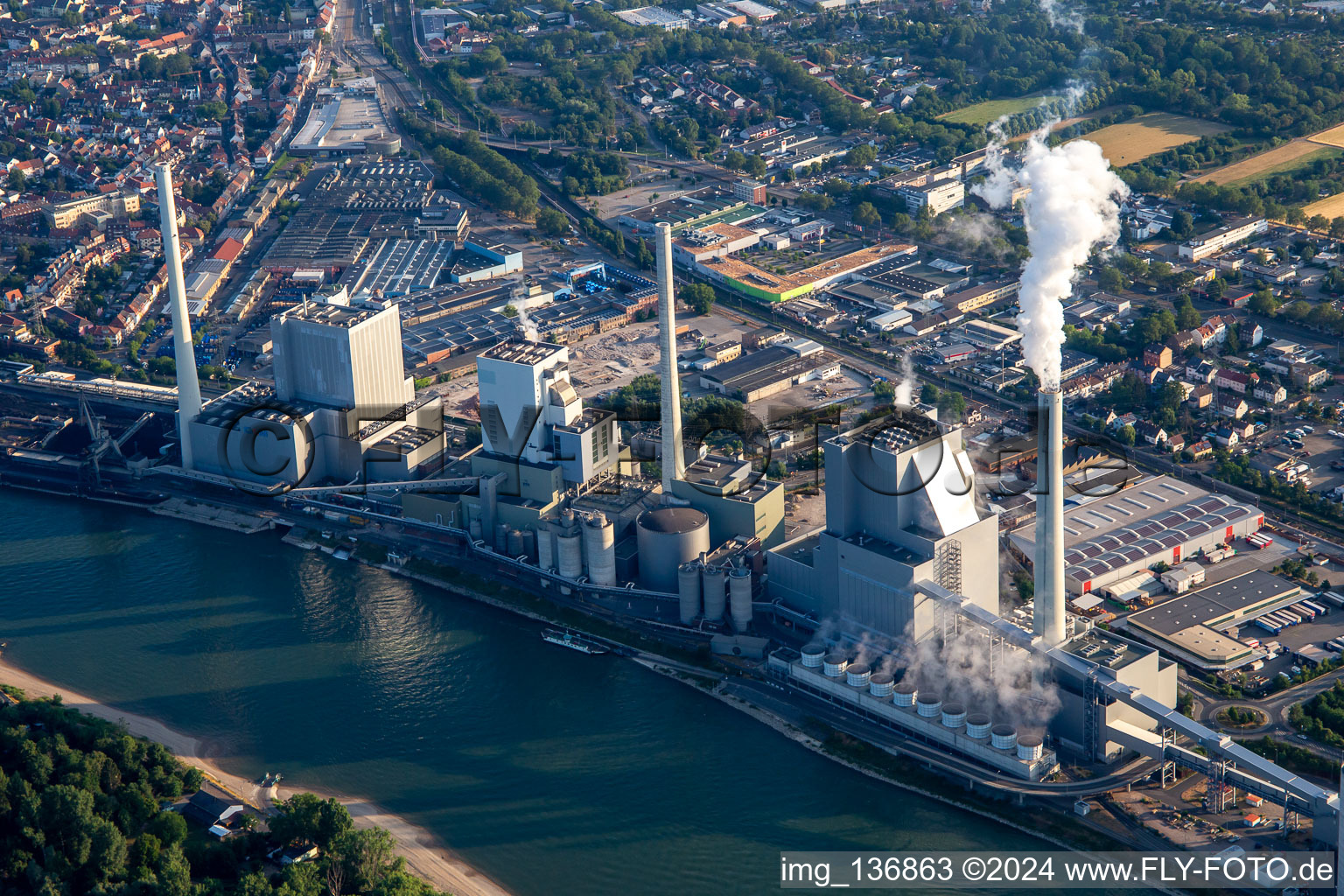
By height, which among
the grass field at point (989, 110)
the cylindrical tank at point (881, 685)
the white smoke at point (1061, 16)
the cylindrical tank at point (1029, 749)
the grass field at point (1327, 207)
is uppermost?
the white smoke at point (1061, 16)

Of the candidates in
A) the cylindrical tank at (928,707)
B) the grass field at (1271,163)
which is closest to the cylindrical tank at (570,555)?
the cylindrical tank at (928,707)

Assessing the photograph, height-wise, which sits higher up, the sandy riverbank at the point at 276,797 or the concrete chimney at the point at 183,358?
the concrete chimney at the point at 183,358

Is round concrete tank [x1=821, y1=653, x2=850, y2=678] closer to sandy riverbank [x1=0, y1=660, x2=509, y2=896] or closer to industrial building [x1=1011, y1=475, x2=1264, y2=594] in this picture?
industrial building [x1=1011, y1=475, x2=1264, y2=594]

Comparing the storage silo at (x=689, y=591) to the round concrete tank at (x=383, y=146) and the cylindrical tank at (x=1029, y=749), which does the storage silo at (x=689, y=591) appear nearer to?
the cylindrical tank at (x=1029, y=749)

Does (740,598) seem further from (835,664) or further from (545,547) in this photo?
(545,547)

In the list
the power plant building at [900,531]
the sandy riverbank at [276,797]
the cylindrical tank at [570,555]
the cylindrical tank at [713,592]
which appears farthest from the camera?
the cylindrical tank at [570,555]

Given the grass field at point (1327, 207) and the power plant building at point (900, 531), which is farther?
the grass field at point (1327, 207)

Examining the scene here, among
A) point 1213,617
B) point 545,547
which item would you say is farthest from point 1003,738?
point 545,547

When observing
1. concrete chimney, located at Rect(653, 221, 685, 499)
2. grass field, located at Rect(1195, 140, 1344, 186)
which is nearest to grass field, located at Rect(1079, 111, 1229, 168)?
grass field, located at Rect(1195, 140, 1344, 186)
